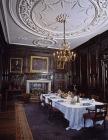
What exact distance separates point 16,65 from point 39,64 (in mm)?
1834

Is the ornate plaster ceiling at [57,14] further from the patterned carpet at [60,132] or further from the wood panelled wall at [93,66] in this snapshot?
the patterned carpet at [60,132]

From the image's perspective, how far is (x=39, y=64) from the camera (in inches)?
514

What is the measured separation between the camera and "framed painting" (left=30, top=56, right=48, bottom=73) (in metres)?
12.9

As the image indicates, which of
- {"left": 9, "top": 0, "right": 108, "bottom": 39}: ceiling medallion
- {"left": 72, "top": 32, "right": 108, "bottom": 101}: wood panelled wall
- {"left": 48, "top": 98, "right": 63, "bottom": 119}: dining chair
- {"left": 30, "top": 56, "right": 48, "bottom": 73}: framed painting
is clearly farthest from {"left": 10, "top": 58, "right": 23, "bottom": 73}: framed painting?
{"left": 48, "top": 98, "right": 63, "bottom": 119}: dining chair

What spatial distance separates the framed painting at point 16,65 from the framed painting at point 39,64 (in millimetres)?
902

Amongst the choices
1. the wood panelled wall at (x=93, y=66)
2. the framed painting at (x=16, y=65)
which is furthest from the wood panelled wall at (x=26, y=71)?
the wood panelled wall at (x=93, y=66)

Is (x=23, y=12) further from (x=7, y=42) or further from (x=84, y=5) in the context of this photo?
(x=7, y=42)

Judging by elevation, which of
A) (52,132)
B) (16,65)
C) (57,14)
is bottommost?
(52,132)

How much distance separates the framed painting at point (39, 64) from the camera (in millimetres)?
12891

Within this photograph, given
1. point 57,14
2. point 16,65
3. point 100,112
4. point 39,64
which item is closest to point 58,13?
point 57,14

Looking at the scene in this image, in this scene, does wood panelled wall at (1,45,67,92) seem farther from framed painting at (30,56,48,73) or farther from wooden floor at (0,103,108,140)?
wooden floor at (0,103,108,140)

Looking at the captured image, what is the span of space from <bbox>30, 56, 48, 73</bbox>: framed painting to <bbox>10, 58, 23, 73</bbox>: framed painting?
90 centimetres

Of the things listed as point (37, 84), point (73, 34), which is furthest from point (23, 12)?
point (37, 84)

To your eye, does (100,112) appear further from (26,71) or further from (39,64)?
(39,64)
